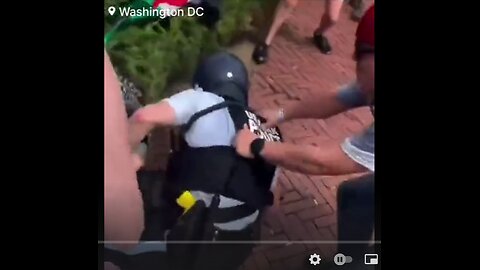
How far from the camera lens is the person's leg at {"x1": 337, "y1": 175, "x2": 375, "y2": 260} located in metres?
1.13

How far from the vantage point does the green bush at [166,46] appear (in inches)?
44.1

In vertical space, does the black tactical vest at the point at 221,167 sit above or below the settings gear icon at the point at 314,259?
above

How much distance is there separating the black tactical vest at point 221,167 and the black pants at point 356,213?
136 mm

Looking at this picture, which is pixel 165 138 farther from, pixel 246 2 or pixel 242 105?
pixel 246 2

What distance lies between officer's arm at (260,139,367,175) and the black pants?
0.03m

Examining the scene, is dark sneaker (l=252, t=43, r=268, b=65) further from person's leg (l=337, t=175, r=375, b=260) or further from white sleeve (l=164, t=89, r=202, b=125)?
person's leg (l=337, t=175, r=375, b=260)

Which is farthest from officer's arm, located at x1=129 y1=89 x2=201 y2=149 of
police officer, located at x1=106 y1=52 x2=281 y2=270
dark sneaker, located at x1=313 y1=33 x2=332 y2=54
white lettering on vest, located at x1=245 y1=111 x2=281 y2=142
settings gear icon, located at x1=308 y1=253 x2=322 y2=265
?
settings gear icon, located at x1=308 y1=253 x2=322 y2=265

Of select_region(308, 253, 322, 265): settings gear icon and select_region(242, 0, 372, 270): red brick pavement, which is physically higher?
select_region(242, 0, 372, 270): red brick pavement

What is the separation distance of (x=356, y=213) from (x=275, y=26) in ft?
1.18

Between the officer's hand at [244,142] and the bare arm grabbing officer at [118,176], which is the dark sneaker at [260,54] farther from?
the bare arm grabbing officer at [118,176]

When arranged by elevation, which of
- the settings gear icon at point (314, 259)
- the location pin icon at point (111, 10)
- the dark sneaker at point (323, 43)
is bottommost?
the settings gear icon at point (314, 259)

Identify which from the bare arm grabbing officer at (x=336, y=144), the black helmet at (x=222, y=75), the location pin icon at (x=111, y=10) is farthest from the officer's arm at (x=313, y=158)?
the location pin icon at (x=111, y=10)
